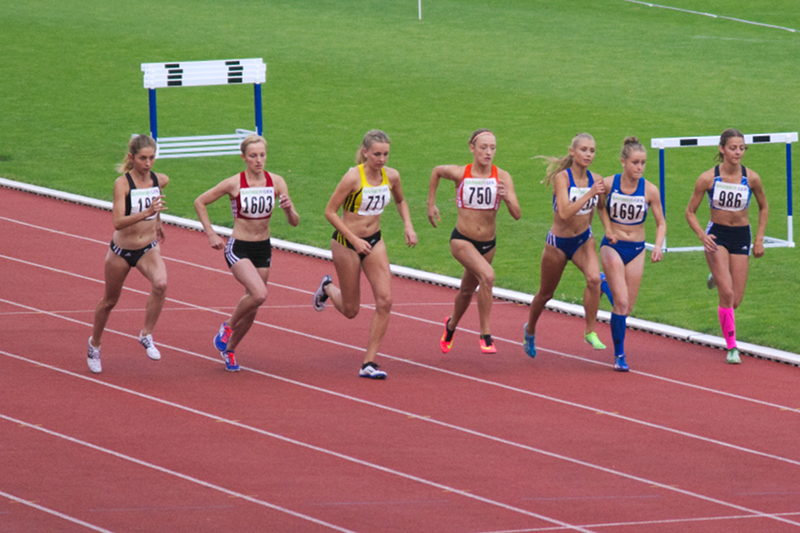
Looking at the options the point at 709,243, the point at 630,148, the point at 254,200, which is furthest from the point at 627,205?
the point at 254,200

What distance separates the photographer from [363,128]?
24516 millimetres

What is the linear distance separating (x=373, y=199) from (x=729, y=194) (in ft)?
9.57

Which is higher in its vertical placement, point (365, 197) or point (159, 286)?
point (365, 197)

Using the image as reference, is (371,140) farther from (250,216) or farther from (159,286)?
(159,286)

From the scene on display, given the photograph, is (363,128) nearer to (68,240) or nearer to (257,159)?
(68,240)

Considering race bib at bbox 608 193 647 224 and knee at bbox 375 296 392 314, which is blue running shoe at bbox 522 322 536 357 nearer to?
race bib at bbox 608 193 647 224

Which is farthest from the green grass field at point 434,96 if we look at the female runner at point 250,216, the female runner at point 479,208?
the female runner at point 250,216

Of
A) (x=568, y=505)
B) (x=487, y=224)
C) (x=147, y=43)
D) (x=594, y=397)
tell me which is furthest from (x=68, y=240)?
(x=147, y=43)

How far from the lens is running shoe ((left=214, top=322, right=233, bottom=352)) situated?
12.2 metres

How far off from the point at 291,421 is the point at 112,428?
4.05 ft

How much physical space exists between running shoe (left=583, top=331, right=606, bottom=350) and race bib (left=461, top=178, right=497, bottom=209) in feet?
4.86

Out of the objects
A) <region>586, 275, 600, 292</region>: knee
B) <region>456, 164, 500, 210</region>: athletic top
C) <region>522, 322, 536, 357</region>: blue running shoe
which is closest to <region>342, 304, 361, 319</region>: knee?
<region>456, 164, 500, 210</region>: athletic top

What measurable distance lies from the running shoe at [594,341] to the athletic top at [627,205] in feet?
3.66

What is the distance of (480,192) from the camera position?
486 inches
